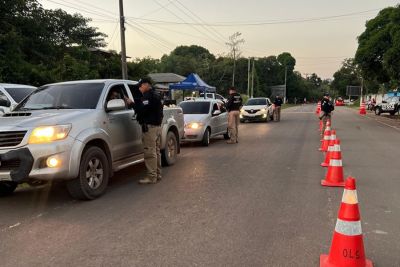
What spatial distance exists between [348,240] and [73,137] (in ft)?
13.6

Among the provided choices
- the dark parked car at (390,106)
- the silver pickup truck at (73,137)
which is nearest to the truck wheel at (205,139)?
the silver pickup truck at (73,137)

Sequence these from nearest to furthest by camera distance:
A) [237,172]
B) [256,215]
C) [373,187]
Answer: [256,215], [373,187], [237,172]

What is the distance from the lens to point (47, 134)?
6230 millimetres

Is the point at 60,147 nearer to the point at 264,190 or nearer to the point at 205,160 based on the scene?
the point at 264,190

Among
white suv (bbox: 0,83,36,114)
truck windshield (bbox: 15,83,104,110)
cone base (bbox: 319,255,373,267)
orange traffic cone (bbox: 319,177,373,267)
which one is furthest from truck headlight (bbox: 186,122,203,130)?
orange traffic cone (bbox: 319,177,373,267)

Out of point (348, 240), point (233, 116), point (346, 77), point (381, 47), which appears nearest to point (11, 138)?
point (348, 240)

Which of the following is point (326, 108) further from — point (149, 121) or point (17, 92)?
point (17, 92)

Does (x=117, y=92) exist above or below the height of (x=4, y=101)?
above

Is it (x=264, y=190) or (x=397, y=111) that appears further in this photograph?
(x=397, y=111)

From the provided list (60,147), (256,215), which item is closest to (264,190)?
(256,215)

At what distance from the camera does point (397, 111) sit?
122ft

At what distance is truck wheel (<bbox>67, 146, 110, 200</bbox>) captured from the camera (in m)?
6.57

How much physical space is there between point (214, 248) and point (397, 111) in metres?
36.5

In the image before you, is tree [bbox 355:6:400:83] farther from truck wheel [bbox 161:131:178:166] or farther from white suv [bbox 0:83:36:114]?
white suv [bbox 0:83:36:114]
